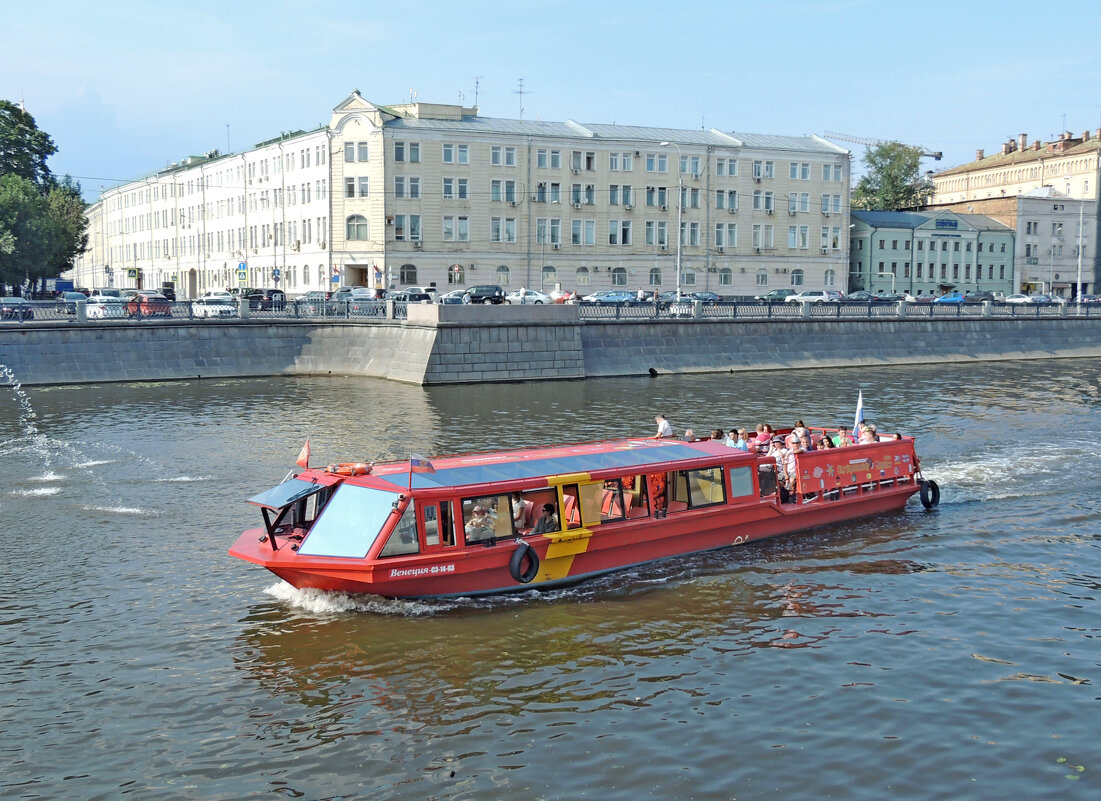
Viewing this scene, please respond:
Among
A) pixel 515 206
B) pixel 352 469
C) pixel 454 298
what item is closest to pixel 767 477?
pixel 352 469

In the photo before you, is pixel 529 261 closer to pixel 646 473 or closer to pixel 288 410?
pixel 288 410

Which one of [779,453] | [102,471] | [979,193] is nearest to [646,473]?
[779,453]

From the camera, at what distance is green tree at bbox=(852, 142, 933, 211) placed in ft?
378

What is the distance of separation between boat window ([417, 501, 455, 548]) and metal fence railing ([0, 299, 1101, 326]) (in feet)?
103

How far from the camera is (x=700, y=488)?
19.2 metres

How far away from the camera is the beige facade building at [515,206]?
6962 centimetres

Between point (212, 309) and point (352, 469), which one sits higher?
point (212, 309)

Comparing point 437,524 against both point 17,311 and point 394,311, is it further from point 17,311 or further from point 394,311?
point 17,311

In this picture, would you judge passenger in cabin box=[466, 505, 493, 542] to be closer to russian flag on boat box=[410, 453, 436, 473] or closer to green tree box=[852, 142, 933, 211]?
russian flag on boat box=[410, 453, 436, 473]

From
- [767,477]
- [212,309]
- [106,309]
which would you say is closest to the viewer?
[767,477]

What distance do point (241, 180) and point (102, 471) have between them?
62.2m

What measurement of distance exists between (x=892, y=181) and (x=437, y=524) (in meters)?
110

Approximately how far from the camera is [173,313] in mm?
45719

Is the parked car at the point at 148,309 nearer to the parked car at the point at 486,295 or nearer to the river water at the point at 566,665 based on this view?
the parked car at the point at 486,295
